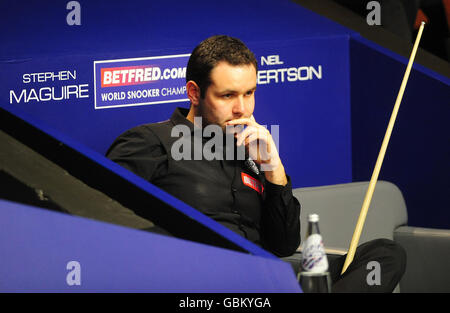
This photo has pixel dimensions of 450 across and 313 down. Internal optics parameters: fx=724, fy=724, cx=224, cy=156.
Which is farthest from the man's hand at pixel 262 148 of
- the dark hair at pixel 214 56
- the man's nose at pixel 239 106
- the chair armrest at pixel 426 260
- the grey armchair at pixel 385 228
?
the chair armrest at pixel 426 260

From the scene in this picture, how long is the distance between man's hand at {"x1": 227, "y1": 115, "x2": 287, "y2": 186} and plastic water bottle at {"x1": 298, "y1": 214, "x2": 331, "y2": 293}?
1.79 ft

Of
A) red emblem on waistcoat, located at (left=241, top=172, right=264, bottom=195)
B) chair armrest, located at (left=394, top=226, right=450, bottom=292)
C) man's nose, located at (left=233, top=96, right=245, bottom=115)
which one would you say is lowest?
chair armrest, located at (left=394, top=226, right=450, bottom=292)

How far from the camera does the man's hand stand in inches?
67.3

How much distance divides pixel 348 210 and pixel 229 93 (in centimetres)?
72

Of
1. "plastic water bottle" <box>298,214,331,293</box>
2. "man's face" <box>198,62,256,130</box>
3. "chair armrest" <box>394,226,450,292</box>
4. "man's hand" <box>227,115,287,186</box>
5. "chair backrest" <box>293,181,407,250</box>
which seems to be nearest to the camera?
"plastic water bottle" <box>298,214,331,293</box>

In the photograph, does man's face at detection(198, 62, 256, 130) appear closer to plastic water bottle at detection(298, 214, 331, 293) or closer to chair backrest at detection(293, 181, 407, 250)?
chair backrest at detection(293, 181, 407, 250)

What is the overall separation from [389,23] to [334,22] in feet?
1.79

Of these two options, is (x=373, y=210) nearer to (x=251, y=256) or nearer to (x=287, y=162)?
(x=287, y=162)

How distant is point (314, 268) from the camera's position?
116cm

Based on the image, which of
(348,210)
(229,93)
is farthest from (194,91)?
(348,210)

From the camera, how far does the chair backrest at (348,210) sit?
2.29m

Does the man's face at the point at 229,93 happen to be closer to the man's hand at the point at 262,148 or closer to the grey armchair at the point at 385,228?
the man's hand at the point at 262,148

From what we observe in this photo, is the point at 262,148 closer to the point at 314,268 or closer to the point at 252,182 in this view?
the point at 252,182

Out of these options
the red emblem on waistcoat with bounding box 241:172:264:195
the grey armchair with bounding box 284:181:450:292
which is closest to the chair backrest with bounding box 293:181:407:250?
the grey armchair with bounding box 284:181:450:292
